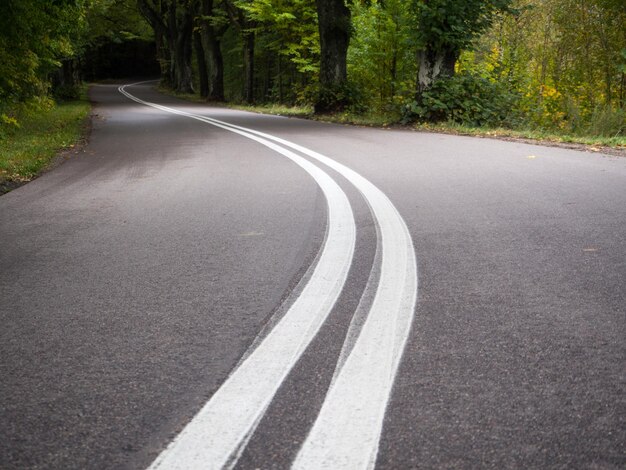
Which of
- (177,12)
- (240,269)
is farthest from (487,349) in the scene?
(177,12)

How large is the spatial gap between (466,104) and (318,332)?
13.5 meters

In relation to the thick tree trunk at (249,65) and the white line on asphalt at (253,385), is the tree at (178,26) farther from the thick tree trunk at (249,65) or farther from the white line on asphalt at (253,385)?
the white line on asphalt at (253,385)

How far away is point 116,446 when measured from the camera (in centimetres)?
167

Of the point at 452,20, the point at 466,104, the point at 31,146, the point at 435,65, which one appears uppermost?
the point at 452,20

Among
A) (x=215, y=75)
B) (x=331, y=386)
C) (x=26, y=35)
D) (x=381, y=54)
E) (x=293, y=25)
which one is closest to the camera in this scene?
(x=331, y=386)

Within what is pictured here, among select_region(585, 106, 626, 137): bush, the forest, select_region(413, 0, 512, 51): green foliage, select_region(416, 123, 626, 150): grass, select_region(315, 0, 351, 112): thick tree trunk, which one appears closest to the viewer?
select_region(416, 123, 626, 150): grass

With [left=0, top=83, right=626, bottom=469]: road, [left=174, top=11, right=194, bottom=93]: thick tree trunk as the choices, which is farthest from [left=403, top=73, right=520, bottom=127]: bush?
[left=174, top=11, right=194, bottom=93]: thick tree trunk

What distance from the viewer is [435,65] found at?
51.8ft

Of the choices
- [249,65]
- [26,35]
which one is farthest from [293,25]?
[26,35]

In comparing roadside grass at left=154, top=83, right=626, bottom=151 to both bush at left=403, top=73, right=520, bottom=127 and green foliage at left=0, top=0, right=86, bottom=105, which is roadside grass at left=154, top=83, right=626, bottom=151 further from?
green foliage at left=0, top=0, right=86, bottom=105

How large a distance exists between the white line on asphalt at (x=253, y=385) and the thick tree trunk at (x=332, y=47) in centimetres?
1749

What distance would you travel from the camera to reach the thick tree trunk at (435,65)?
51.6 feet

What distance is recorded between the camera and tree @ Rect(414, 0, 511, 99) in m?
14.8

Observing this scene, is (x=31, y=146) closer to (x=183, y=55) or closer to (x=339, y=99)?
(x=339, y=99)
